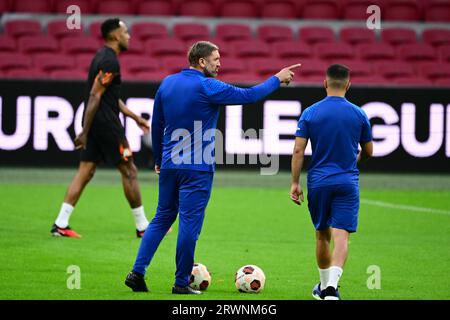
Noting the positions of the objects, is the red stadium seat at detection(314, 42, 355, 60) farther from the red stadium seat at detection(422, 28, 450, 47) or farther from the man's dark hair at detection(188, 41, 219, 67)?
the man's dark hair at detection(188, 41, 219, 67)

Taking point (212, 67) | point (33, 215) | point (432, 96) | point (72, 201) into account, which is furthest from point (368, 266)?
point (432, 96)

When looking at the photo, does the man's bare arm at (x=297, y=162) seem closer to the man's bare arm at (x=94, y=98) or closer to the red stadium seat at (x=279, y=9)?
the man's bare arm at (x=94, y=98)

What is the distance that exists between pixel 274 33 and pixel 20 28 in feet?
19.0

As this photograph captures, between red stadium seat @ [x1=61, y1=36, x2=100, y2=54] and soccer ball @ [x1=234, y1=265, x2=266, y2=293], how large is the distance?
14596mm

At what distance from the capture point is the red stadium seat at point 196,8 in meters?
24.5

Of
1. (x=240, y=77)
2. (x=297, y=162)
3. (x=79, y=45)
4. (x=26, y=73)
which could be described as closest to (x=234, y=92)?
(x=297, y=162)

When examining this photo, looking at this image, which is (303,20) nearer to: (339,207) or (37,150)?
(37,150)

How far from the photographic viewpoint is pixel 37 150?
19125 millimetres

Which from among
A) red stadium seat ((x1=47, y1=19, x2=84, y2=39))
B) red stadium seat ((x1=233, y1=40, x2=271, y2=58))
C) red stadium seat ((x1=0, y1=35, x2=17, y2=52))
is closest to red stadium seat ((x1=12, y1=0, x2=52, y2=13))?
red stadium seat ((x1=47, y1=19, x2=84, y2=39))

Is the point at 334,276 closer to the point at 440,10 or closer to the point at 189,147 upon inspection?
the point at 189,147

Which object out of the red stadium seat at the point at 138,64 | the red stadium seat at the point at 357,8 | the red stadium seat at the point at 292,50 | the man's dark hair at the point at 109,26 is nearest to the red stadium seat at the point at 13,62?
the red stadium seat at the point at 138,64

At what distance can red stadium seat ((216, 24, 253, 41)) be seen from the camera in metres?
23.4

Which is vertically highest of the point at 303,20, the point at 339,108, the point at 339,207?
the point at 303,20
